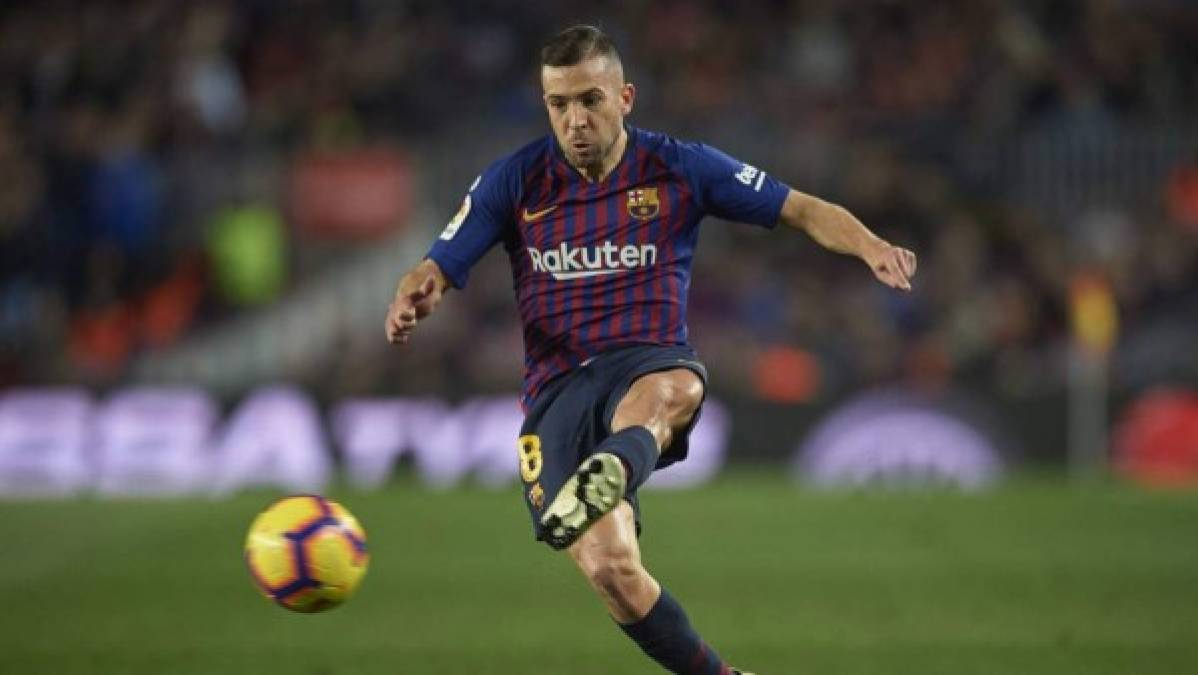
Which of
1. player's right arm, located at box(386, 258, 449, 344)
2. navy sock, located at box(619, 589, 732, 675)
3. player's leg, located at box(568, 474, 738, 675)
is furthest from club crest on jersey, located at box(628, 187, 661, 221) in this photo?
navy sock, located at box(619, 589, 732, 675)

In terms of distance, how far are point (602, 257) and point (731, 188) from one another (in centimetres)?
52

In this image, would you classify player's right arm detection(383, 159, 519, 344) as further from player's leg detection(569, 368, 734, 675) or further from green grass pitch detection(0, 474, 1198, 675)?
green grass pitch detection(0, 474, 1198, 675)

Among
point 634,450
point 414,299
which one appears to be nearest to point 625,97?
point 414,299

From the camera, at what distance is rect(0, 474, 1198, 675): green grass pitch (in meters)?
8.19

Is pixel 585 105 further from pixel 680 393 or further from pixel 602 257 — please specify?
pixel 680 393

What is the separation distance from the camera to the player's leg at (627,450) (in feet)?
19.2

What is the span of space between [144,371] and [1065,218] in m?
8.44

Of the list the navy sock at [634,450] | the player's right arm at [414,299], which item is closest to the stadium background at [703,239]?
the player's right arm at [414,299]

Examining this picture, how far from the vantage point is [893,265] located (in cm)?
643

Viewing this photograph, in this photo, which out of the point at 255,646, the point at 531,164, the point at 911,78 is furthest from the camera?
the point at 911,78

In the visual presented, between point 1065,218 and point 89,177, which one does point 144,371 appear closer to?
point 89,177

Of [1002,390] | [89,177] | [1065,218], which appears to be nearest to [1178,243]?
[1065,218]

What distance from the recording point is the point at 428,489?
1634 cm

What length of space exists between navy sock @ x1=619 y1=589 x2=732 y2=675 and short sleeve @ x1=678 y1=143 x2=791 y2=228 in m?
1.40
